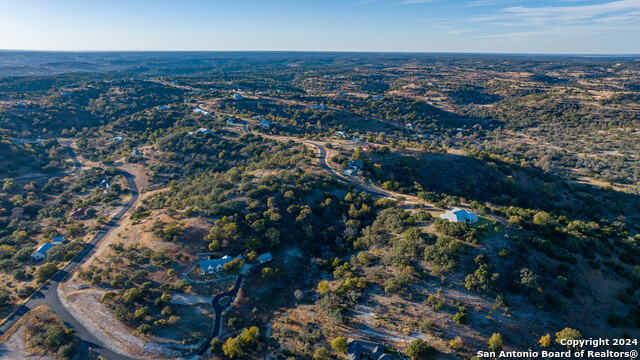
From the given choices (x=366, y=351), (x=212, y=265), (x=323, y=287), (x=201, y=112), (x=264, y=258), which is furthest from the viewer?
(x=201, y=112)

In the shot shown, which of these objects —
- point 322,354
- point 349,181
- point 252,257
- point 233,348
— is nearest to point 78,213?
point 252,257

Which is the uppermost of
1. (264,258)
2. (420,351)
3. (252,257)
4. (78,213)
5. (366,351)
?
(420,351)

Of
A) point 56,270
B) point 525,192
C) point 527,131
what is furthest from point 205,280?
point 527,131

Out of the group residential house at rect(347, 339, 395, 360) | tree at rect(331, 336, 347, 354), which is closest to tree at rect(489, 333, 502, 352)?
residential house at rect(347, 339, 395, 360)

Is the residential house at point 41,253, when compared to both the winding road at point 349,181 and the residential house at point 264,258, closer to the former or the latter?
the residential house at point 264,258

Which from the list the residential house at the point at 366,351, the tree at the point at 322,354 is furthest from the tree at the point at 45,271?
the residential house at the point at 366,351

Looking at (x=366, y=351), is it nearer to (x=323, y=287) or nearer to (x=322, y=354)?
(x=322, y=354)
